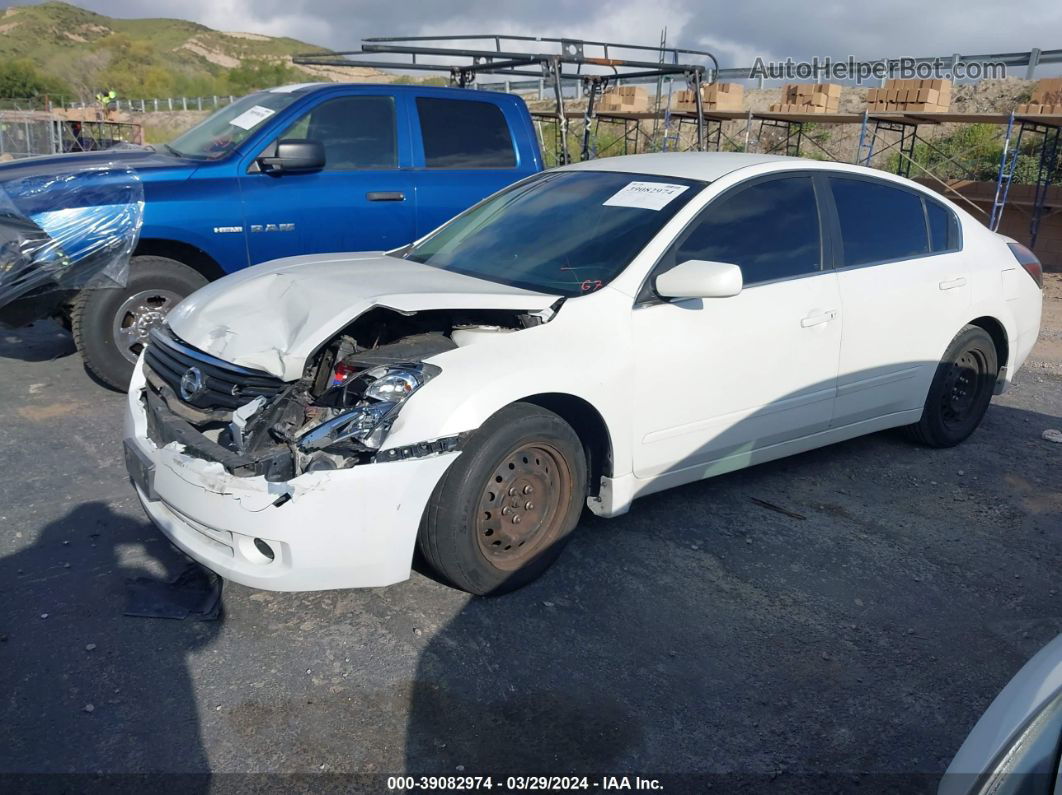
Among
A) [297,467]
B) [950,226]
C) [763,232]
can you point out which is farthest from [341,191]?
[950,226]

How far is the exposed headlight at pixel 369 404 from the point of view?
9.54ft

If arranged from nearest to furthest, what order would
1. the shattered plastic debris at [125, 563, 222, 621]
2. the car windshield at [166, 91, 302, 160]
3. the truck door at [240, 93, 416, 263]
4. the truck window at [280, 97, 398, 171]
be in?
the shattered plastic debris at [125, 563, 222, 621]
the truck door at [240, 93, 416, 263]
the car windshield at [166, 91, 302, 160]
the truck window at [280, 97, 398, 171]

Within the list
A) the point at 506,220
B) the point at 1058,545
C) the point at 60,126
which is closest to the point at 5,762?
the point at 506,220

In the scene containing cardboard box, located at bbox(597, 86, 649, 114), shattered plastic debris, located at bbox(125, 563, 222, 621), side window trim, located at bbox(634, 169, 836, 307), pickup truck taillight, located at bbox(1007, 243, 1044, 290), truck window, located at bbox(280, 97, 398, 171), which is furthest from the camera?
cardboard box, located at bbox(597, 86, 649, 114)

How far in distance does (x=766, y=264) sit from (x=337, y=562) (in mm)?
2406

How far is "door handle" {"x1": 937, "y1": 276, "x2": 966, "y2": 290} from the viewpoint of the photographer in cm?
479

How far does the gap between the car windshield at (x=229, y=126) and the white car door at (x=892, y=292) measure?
3.86 metres

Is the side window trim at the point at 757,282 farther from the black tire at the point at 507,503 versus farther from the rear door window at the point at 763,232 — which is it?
the black tire at the point at 507,503

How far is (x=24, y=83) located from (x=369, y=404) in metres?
76.9

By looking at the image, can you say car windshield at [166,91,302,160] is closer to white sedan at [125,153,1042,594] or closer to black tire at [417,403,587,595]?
white sedan at [125,153,1042,594]

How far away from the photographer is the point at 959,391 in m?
5.21

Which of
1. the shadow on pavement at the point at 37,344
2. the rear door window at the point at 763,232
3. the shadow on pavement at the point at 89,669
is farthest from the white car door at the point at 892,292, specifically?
the shadow on pavement at the point at 37,344

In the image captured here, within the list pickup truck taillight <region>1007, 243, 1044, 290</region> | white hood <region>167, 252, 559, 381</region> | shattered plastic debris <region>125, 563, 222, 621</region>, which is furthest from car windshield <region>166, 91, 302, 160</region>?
pickup truck taillight <region>1007, 243, 1044, 290</region>

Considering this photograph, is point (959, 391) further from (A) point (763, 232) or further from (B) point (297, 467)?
(B) point (297, 467)
